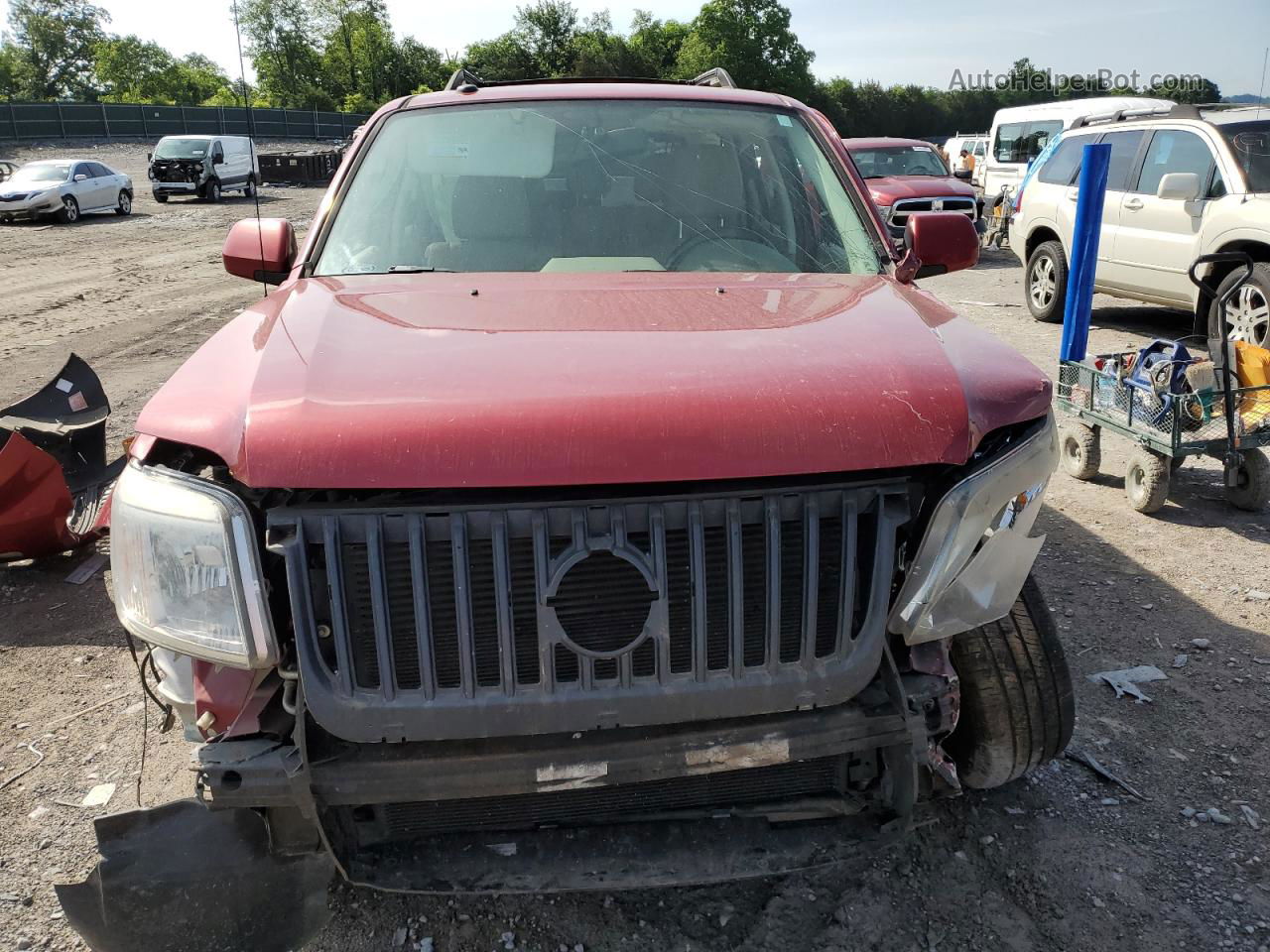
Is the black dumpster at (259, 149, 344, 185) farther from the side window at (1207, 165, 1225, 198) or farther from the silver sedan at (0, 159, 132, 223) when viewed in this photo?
the side window at (1207, 165, 1225, 198)

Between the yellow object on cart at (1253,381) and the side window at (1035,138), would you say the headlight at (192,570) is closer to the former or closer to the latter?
the yellow object on cart at (1253,381)

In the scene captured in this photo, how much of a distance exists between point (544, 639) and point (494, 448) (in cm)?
40

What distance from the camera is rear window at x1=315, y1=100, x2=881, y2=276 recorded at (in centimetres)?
310

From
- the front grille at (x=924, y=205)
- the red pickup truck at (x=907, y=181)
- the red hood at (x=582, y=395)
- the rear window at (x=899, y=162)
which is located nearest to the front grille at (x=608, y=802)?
the red hood at (x=582, y=395)

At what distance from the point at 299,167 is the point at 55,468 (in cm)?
2799

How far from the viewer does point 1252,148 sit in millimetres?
8320

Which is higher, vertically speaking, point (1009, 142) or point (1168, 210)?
point (1009, 142)

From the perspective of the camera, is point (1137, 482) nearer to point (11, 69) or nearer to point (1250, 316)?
point (1250, 316)

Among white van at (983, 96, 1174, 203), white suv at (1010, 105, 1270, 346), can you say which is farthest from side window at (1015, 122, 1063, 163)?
white suv at (1010, 105, 1270, 346)

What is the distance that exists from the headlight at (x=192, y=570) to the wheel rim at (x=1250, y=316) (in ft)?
24.8

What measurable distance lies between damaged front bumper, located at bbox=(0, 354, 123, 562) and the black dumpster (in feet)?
84.2

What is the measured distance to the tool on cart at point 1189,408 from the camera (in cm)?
491

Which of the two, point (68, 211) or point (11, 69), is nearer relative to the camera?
point (68, 211)

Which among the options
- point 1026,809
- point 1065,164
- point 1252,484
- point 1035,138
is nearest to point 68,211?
point 1035,138
